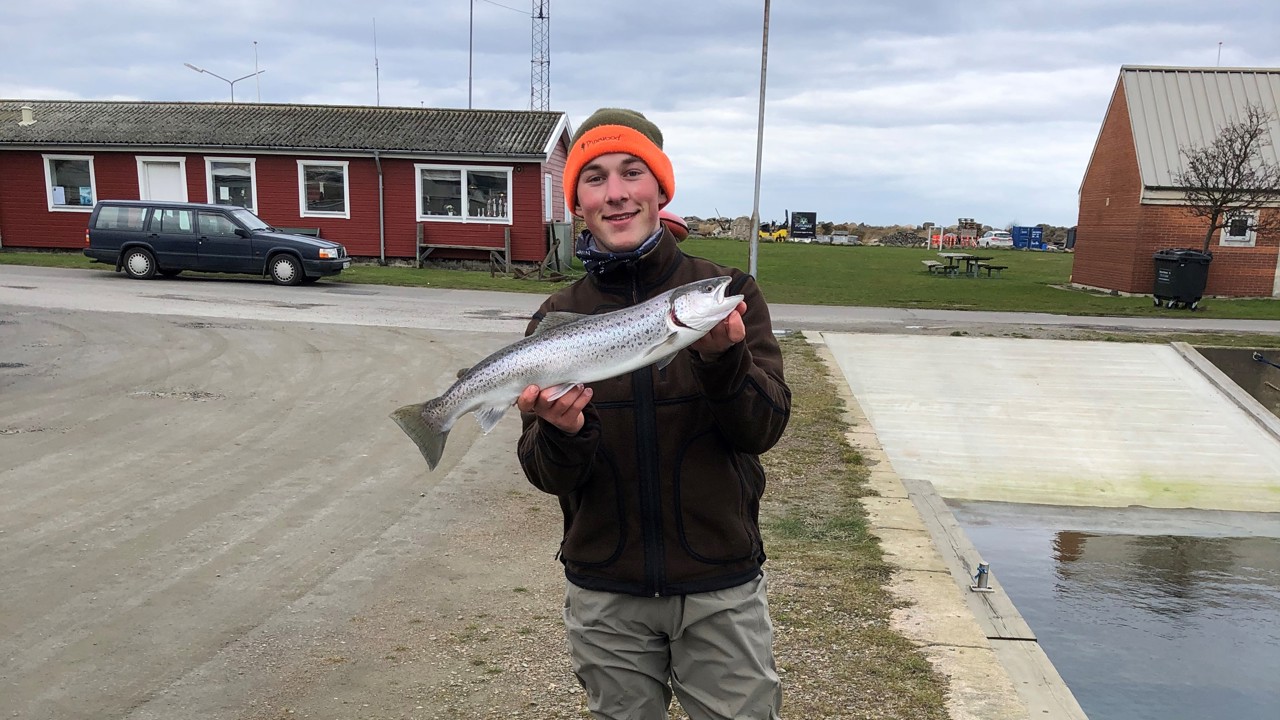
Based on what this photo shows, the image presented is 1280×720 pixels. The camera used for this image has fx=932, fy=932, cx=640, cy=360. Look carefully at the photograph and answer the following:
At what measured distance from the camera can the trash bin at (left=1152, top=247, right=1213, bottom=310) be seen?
22.4 meters

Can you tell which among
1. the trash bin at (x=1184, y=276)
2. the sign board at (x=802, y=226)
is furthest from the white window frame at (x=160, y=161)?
the sign board at (x=802, y=226)

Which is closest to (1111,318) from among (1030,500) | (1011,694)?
(1030,500)

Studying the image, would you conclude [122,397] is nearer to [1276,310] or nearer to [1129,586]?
[1129,586]

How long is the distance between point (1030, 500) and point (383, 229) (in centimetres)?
2290

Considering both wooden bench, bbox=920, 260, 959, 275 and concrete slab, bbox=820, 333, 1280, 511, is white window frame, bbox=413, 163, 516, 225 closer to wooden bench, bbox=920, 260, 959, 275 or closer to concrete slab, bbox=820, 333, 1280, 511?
concrete slab, bbox=820, 333, 1280, 511

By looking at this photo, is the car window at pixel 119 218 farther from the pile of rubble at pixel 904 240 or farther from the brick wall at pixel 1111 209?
the pile of rubble at pixel 904 240

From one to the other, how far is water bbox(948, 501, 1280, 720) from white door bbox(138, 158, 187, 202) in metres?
26.6

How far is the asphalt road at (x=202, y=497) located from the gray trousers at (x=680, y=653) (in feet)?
7.65

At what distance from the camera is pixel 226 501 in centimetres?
692

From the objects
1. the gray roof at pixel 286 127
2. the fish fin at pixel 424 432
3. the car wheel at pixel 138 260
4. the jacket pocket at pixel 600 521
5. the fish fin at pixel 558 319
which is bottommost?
the car wheel at pixel 138 260

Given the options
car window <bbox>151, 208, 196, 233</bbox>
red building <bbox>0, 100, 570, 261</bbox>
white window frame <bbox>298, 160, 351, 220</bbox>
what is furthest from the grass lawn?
car window <bbox>151, 208, 196, 233</bbox>

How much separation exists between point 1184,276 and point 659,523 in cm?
2391

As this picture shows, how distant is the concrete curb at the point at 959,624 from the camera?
4176 mm

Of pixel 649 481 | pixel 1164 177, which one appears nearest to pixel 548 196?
pixel 1164 177
